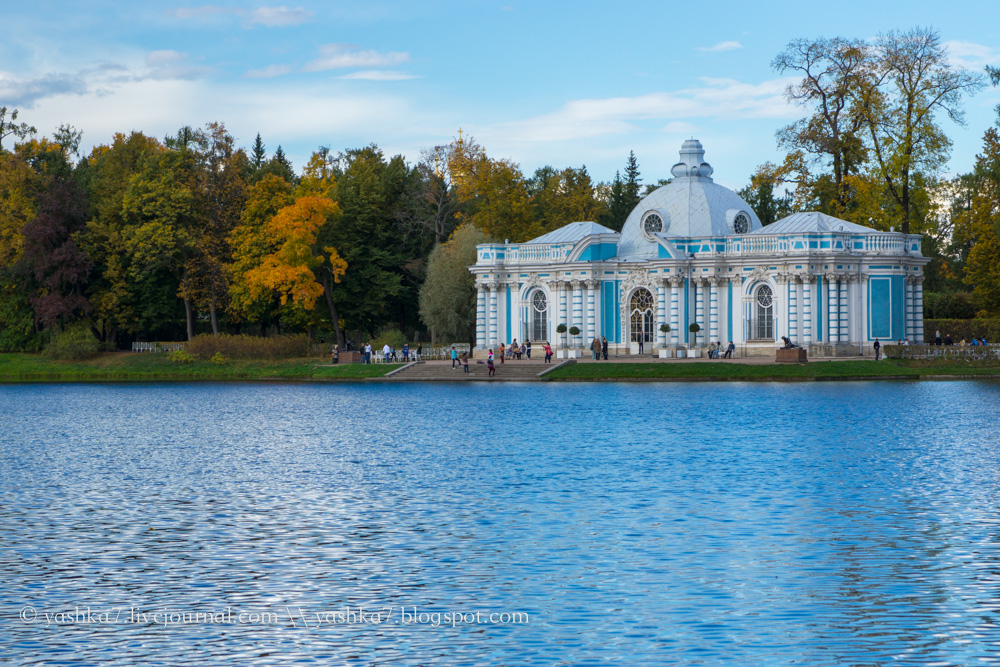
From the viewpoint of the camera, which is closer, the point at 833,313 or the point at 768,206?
the point at 833,313

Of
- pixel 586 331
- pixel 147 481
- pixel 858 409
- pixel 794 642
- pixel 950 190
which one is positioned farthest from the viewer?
pixel 950 190

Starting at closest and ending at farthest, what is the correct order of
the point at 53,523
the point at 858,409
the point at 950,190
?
the point at 53,523, the point at 858,409, the point at 950,190

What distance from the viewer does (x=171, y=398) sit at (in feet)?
174

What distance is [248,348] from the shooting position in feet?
241

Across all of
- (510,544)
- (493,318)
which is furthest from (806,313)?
(510,544)

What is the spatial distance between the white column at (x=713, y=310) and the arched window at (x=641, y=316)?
351cm

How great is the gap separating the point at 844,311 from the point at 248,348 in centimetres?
3477

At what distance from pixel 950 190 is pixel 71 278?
68177 millimetres

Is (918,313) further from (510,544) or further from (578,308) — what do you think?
(510,544)

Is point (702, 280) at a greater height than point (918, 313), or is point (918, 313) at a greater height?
point (702, 280)

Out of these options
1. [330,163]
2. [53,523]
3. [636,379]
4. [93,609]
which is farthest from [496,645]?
[330,163]

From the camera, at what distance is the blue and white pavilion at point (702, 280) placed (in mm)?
63938

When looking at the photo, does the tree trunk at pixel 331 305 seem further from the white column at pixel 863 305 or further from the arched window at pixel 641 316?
the white column at pixel 863 305

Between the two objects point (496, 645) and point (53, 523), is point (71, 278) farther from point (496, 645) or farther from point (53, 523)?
point (496, 645)
